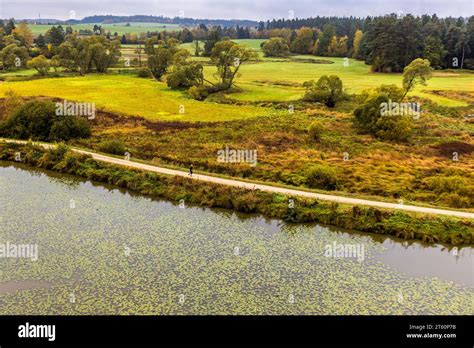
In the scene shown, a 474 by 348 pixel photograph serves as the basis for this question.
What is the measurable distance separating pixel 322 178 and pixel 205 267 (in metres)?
17.0

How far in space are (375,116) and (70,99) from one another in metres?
47.8

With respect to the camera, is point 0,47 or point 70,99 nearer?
point 70,99

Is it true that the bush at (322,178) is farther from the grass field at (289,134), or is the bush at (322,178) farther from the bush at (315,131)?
the bush at (315,131)

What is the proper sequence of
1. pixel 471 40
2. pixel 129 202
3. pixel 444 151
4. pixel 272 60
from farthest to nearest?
pixel 272 60 < pixel 471 40 < pixel 444 151 < pixel 129 202

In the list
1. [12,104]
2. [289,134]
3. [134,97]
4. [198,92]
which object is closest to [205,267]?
[289,134]

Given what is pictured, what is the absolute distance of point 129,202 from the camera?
1597 inches

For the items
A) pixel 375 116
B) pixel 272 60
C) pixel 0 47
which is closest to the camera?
pixel 375 116

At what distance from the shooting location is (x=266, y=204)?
126 ft

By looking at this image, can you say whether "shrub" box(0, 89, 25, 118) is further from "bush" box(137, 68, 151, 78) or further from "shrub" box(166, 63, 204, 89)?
"bush" box(137, 68, 151, 78)

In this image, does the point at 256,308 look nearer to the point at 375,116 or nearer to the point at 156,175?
the point at 156,175

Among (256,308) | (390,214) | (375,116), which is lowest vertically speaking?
(256,308)

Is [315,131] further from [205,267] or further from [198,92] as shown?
[198,92]

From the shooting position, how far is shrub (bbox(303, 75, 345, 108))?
79500mm

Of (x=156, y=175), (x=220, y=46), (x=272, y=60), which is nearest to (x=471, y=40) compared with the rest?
(x=272, y=60)
